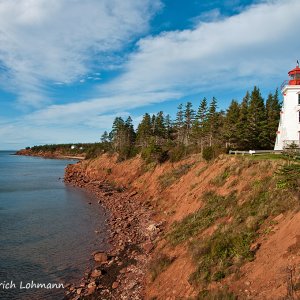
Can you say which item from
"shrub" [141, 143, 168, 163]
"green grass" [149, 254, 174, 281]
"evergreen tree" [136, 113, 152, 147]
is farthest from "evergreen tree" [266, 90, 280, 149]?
"green grass" [149, 254, 174, 281]

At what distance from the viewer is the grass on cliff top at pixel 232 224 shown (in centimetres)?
1174

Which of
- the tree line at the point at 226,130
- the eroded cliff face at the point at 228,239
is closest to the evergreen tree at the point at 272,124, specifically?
the tree line at the point at 226,130

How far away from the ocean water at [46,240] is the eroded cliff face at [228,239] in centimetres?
526

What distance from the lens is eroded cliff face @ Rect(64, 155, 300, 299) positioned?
989 centimetres

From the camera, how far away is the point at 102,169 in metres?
59.7

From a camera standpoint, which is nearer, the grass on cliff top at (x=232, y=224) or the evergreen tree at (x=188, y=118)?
the grass on cliff top at (x=232, y=224)

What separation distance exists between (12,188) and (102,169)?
1818cm

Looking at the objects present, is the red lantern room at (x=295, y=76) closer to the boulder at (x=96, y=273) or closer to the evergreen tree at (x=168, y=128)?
the boulder at (x=96, y=273)

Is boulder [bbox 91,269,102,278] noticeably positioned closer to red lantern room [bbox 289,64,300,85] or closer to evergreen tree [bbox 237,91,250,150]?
red lantern room [bbox 289,64,300,85]

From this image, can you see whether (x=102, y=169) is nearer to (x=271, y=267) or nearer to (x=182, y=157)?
(x=182, y=157)

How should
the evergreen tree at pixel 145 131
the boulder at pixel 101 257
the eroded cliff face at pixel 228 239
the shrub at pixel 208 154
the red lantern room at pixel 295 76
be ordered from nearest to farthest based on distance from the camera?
the eroded cliff face at pixel 228 239 → the boulder at pixel 101 257 → the red lantern room at pixel 295 76 → the shrub at pixel 208 154 → the evergreen tree at pixel 145 131

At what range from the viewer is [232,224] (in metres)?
15.0

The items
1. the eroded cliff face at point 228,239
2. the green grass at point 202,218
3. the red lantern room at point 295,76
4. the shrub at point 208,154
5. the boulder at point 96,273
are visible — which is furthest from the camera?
the shrub at point 208,154

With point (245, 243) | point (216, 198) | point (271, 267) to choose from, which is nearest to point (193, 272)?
point (245, 243)
